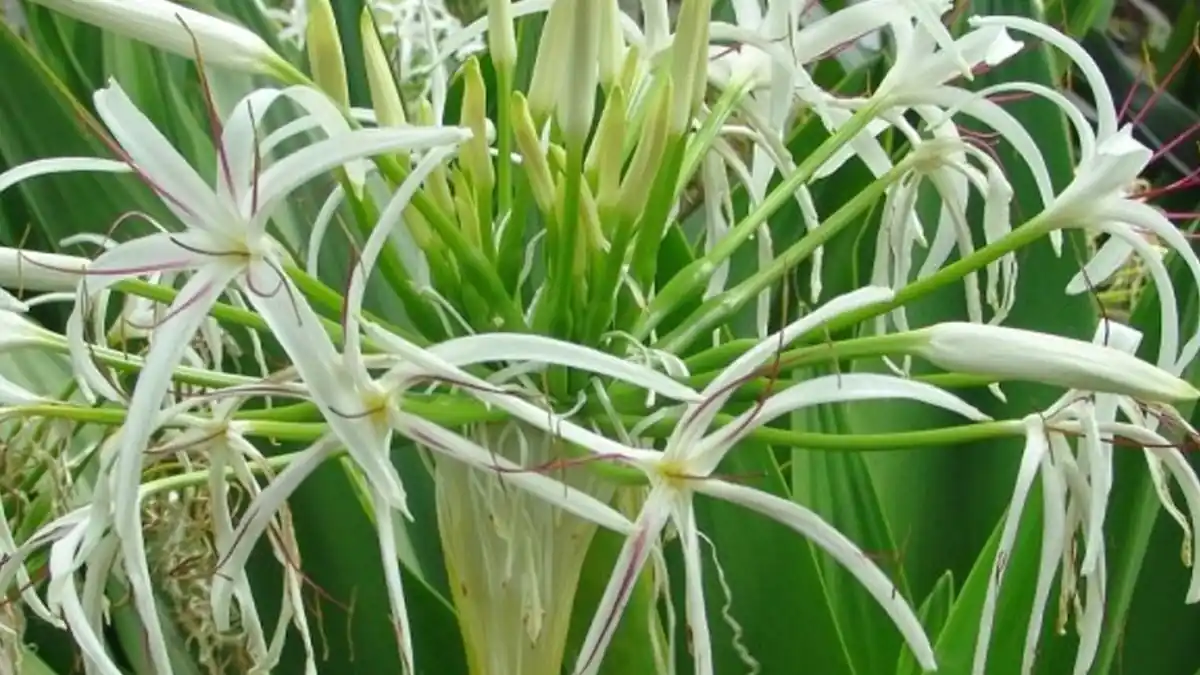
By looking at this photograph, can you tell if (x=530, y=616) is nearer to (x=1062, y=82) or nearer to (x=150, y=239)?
(x=150, y=239)

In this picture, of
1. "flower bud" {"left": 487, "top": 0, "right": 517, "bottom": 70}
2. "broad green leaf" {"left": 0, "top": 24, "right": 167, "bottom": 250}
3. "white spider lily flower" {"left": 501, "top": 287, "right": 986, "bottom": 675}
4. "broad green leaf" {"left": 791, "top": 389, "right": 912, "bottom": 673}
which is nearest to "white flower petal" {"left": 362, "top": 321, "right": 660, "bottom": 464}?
"white spider lily flower" {"left": 501, "top": 287, "right": 986, "bottom": 675}

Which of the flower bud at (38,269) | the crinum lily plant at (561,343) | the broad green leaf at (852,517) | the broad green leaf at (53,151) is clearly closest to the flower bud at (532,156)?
the crinum lily plant at (561,343)

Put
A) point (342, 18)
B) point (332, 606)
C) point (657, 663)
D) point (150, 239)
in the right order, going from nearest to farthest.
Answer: point (150, 239), point (657, 663), point (332, 606), point (342, 18)

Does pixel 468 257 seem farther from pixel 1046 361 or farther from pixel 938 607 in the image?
pixel 938 607

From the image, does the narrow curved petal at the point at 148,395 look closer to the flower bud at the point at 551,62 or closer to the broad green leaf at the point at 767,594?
the flower bud at the point at 551,62

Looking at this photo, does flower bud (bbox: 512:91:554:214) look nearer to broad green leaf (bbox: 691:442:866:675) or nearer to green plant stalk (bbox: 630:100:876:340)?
green plant stalk (bbox: 630:100:876:340)

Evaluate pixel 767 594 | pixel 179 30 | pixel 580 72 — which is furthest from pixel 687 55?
pixel 767 594

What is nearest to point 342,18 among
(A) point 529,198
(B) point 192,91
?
(B) point 192,91
